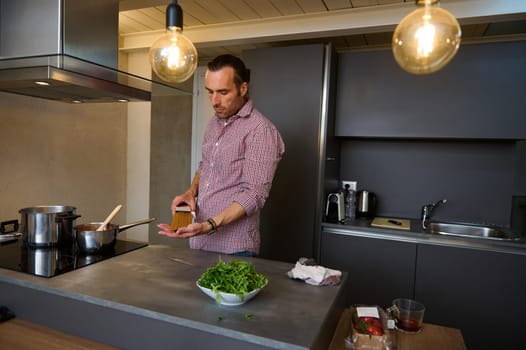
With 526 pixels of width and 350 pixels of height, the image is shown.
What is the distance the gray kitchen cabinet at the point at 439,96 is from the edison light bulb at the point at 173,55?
1.65 metres

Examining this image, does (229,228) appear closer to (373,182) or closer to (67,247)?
(67,247)

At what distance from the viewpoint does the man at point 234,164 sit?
4.58 feet

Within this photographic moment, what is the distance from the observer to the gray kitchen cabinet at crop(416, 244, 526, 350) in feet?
6.75

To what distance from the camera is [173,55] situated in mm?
1131

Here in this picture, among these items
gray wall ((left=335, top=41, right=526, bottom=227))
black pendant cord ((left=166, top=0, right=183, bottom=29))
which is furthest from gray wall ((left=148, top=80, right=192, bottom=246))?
black pendant cord ((left=166, top=0, right=183, bottom=29))

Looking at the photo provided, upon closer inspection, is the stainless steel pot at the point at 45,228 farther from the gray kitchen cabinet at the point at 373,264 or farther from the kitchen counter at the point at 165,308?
the gray kitchen cabinet at the point at 373,264

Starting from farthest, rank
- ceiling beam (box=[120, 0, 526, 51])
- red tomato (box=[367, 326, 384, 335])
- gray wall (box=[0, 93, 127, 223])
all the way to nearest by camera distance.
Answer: gray wall (box=[0, 93, 127, 223]) → ceiling beam (box=[120, 0, 526, 51]) → red tomato (box=[367, 326, 384, 335])

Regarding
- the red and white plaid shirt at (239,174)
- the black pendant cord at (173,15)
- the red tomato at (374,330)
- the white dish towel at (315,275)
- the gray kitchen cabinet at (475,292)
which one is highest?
the black pendant cord at (173,15)

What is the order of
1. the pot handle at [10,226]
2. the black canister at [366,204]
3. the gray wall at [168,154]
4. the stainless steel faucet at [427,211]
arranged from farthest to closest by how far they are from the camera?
the gray wall at [168,154] < the black canister at [366,204] < the stainless steel faucet at [427,211] < the pot handle at [10,226]

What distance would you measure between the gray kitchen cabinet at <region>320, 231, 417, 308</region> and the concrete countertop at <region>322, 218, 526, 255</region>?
0.03 meters

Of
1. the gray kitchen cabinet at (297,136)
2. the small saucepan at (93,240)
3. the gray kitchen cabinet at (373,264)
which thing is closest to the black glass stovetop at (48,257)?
the small saucepan at (93,240)

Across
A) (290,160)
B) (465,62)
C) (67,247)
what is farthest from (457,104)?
(67,247)

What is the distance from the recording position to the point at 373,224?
243 cm

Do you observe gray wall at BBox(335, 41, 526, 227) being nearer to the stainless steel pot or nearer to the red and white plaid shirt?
the red and white plaid shirt
